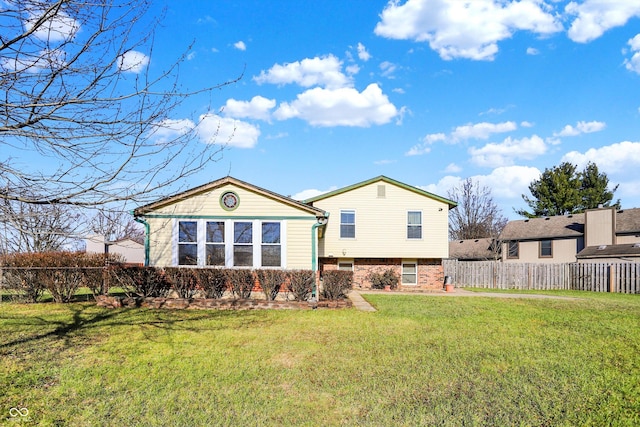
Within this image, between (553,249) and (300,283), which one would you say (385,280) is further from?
(553,249)

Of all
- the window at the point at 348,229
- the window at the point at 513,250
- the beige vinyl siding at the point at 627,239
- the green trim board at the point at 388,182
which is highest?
the green trim board at the point at 388,182

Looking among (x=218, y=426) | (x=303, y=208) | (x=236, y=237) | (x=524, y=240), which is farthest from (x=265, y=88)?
(x=524, y=240)

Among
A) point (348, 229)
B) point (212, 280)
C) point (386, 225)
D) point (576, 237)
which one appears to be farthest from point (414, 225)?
point (576, 237)

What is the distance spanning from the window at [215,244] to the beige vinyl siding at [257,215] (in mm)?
290

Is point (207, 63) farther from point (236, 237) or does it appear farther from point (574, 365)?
point (236, 237)

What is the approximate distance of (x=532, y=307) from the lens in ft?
42.4

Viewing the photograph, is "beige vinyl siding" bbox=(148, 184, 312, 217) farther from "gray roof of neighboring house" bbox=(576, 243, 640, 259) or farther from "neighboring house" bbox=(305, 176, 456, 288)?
"gray roof of neighboring house" bbox=(576, 243, 640, 259)

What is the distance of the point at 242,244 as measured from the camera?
540 inches

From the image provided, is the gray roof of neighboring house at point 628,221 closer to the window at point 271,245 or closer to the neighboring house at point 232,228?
the neighboring house at point 232,228

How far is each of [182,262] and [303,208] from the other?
4.49m

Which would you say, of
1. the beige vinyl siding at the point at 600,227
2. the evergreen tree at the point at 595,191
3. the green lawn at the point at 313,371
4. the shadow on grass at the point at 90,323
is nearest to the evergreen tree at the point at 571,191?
the evergreen tree at the point at 595,191

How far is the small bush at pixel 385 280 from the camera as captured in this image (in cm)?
1992

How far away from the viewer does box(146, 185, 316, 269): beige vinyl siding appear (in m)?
13.6

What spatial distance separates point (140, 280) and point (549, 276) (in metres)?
21.0
